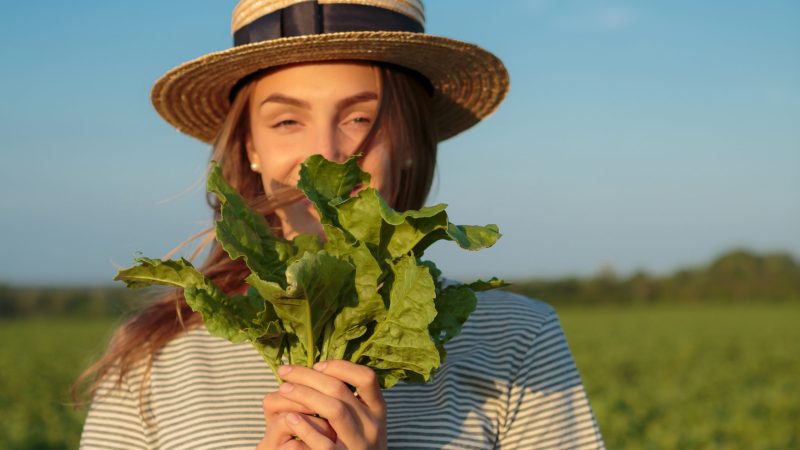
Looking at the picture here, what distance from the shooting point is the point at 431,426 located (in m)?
2.11

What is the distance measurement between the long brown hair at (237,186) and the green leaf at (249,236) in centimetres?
50

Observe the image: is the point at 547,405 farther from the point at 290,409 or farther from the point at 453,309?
the point at 290,409

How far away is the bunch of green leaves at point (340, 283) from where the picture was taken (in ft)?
4.68

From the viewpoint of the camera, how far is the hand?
1.50m

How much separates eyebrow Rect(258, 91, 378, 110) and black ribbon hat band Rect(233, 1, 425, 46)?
0.17 m

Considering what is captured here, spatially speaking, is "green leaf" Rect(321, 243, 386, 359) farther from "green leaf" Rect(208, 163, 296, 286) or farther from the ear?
the ear

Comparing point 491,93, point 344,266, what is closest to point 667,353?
point 491,93

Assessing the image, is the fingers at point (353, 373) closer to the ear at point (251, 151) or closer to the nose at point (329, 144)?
the nose at point (329, 144)

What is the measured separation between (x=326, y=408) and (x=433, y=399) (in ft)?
2.34

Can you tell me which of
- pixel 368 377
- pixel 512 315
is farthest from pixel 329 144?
pixel 512 315

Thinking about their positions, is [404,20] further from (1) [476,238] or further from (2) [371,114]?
(1) [476,238]

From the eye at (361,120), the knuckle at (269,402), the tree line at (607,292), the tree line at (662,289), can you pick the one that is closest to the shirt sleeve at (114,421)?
the knuckle at (269,402)

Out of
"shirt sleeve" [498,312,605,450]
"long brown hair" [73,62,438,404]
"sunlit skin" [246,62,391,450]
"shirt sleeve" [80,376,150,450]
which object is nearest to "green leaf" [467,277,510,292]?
"sunlit skin" [246,62,391,450]

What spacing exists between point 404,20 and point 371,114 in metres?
0.30
